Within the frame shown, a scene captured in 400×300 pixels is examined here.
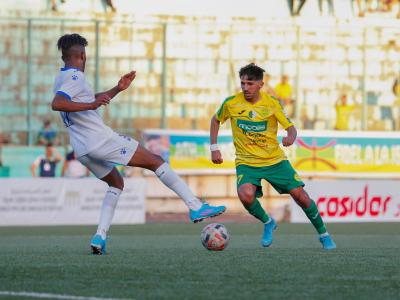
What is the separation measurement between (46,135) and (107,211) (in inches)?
523

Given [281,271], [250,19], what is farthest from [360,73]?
[281,271]

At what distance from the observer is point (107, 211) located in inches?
404

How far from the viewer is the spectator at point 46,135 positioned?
2320 centimetres

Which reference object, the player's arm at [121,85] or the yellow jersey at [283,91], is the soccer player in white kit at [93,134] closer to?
the player's arm at [121,85]

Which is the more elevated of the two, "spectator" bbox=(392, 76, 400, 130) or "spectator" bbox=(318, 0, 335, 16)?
"spectator" bbox=(318, 0, 335, 16)

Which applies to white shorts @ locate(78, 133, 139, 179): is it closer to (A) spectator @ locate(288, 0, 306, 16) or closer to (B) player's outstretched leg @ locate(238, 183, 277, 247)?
(B) player's outstretched leg @ locate(238, 183, 277, 247)

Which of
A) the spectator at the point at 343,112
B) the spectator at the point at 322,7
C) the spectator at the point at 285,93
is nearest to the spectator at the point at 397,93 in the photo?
the spectator at the point at 343,112

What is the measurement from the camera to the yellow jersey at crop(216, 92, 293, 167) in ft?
37.6

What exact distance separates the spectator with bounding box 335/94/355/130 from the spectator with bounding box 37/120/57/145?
21.3 feet

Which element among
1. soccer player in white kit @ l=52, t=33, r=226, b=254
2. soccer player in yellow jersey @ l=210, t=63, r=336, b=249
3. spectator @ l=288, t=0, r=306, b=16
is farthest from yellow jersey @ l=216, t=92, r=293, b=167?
spectator @ l=288, t=0, r=306, b=16

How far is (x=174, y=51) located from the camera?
25.0m

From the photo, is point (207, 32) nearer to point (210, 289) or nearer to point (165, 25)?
point (165, 25)

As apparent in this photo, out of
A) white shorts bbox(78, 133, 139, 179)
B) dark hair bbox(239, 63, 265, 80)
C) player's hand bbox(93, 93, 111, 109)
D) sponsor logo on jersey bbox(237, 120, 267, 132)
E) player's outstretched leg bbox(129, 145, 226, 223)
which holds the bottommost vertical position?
player's outstretched leg bbox(129, 145, 226, 223)

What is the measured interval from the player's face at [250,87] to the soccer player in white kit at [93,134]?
1726 millimetres
